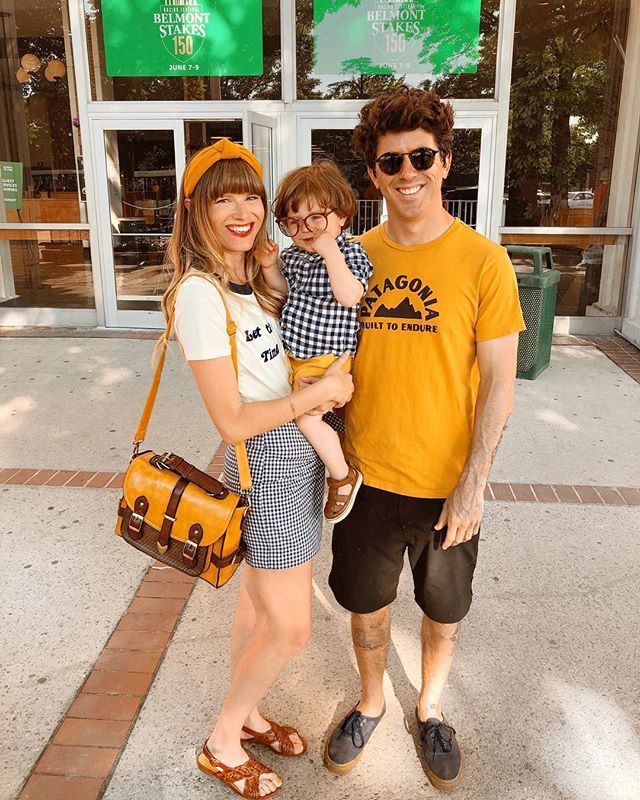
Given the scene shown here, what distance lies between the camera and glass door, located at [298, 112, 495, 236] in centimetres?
756

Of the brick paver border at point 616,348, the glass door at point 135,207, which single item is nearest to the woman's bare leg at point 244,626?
the brick paver border at point 616,348

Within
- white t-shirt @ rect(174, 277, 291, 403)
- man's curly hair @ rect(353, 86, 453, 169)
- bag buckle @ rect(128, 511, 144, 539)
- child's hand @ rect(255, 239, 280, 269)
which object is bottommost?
bag buckle @ rect(128, 511, 144, 539)

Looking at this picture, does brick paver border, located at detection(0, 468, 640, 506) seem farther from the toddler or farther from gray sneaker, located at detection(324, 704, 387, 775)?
the toddler

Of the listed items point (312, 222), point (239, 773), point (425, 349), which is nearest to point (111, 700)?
point (239, 773)

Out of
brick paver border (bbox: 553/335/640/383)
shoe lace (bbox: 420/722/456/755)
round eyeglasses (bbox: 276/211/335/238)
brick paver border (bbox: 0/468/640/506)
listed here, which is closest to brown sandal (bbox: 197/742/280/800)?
shoe lace (bbox: 420/722/456/755)

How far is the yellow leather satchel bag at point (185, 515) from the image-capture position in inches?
73.3

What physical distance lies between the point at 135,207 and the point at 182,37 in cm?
193

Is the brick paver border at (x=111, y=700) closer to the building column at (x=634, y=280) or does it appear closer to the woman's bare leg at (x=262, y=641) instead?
the woman's bare leg at (x=262, y=641)

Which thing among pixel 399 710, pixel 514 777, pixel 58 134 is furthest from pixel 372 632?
pixel 58 134

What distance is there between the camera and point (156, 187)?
26.7ft

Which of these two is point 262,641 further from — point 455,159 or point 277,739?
point 455,159

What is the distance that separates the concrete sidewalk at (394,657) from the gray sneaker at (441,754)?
43 millimetres

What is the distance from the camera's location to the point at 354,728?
90.4 inches

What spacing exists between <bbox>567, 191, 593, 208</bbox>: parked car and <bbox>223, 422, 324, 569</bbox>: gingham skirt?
6989 mm
